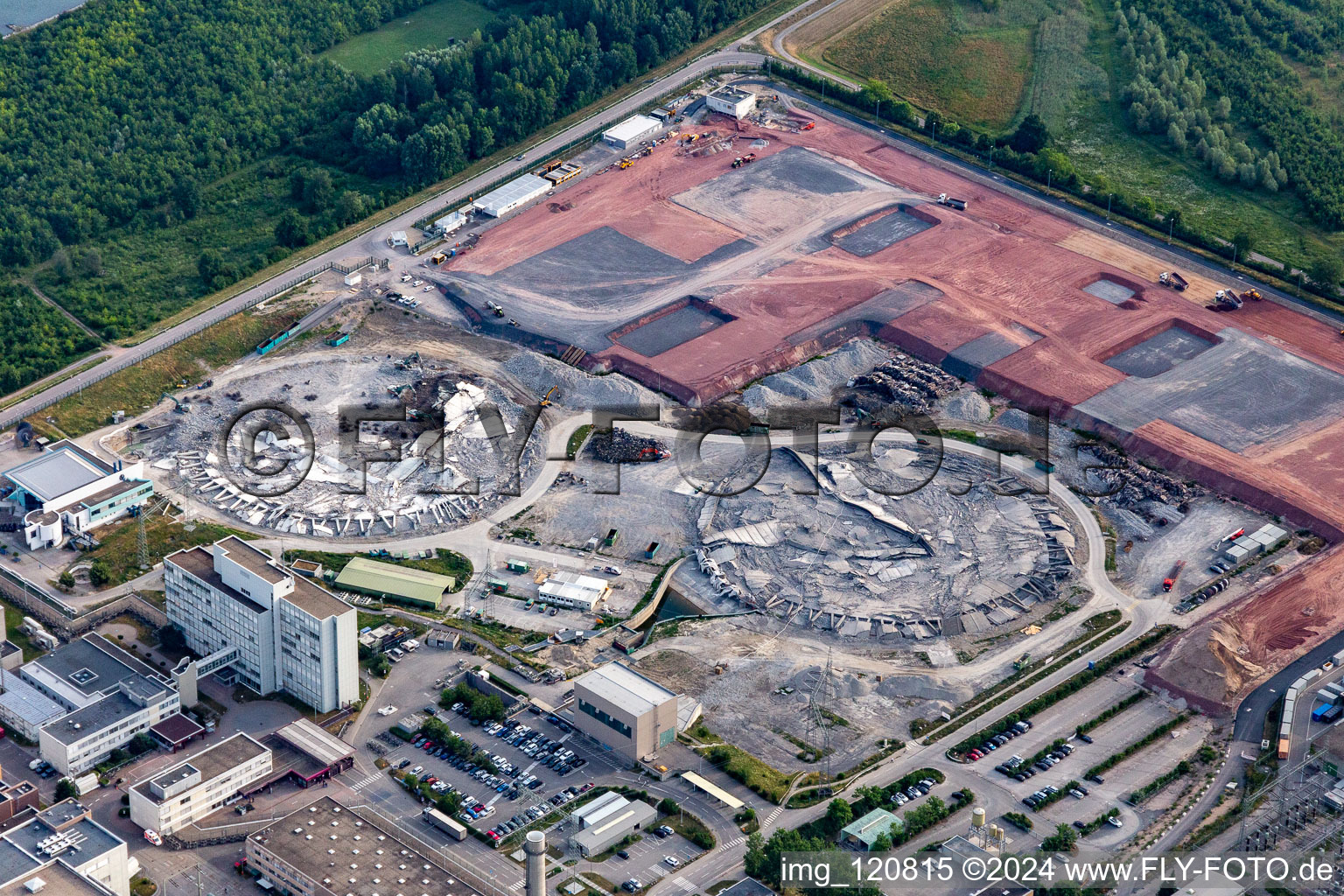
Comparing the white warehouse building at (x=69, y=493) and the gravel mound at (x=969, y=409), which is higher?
the gravel mound at (x=969, y=409)

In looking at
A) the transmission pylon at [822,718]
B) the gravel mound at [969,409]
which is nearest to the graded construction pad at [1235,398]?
the gravel mound at [969,409]

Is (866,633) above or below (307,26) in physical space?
below

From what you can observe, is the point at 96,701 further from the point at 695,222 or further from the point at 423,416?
the point at 695,222

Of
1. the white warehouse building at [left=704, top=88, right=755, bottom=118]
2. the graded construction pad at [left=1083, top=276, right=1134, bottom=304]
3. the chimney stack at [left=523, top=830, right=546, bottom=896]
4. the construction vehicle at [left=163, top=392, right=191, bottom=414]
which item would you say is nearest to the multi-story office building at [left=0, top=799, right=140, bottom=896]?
the chimney stack at [left=523, top=830, right=546, bottom=896]

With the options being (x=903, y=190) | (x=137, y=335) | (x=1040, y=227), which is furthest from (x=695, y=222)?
(x=137, y=335)

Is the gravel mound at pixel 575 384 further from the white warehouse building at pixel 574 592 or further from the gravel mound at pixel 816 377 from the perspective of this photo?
the white warehouse building at pixel 574 592

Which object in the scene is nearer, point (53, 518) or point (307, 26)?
point (53, 518)
